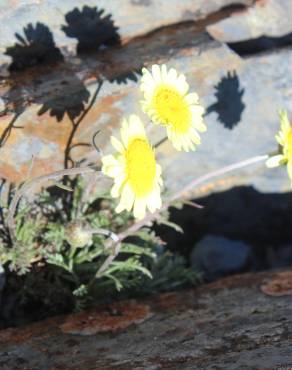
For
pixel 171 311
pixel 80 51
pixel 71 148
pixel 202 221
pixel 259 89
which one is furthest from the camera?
pixel 202 221

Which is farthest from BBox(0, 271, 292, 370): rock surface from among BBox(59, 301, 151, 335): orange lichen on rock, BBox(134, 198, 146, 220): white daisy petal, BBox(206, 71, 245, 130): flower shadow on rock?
BBox(206, 71, 245, 130): flower shadow on rock

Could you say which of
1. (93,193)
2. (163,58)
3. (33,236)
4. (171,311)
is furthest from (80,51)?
(171,311)

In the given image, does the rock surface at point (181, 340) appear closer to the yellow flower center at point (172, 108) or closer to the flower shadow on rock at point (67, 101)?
the yellow flower center at point (172, 108)

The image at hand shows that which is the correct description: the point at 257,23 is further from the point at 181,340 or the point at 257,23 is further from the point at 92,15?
the point at 181,340

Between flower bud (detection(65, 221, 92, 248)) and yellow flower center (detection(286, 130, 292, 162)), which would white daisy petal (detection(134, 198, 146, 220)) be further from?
yellow flower center (detection(286, 130, 292, 162))

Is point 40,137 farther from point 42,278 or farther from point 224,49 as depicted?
point 224,49

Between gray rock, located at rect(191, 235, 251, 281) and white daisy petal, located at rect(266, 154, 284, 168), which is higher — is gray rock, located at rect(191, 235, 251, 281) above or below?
below

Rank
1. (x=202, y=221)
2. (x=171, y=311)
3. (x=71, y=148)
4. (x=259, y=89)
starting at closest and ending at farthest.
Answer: (x=171, y=311)
(x=71, y=148)
(x=259, y=89)
(x=202, y=221)
